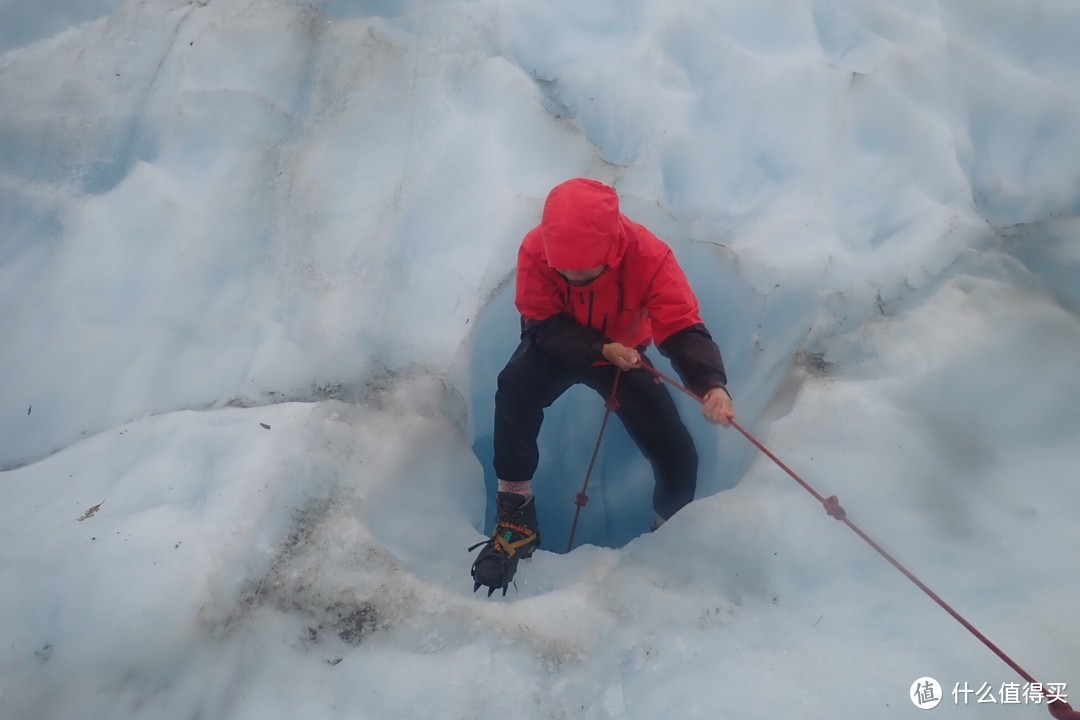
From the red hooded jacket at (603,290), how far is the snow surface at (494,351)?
38cm

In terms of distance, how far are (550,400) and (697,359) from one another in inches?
20.6

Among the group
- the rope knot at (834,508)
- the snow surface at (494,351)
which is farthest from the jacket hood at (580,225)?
the rope knot at (834,508)

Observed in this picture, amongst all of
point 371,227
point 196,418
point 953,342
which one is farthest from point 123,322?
point 953,342

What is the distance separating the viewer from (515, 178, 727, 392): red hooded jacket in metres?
1.90

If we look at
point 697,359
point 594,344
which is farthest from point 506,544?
point 697,359

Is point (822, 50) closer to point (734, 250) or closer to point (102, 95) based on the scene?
point (734, 250)

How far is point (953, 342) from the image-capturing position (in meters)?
2.30

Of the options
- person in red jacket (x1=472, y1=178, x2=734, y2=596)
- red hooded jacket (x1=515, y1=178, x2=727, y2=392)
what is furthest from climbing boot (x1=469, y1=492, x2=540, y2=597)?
red hooded jacket (x1=515, y1=178, x2=727, y2=392)

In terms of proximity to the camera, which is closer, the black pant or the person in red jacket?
the person in red jacket

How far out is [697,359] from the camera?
207 cm

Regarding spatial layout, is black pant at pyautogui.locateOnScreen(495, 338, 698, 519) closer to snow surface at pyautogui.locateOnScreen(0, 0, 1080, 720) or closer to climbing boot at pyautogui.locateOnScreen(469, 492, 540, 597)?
climbing boot at pyautogui.locateOnScreen(469, 492, 540, 597)

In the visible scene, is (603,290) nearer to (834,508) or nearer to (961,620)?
(834,508)

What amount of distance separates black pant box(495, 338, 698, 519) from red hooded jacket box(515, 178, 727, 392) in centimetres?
9

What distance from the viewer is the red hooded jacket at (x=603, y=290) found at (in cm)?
190
